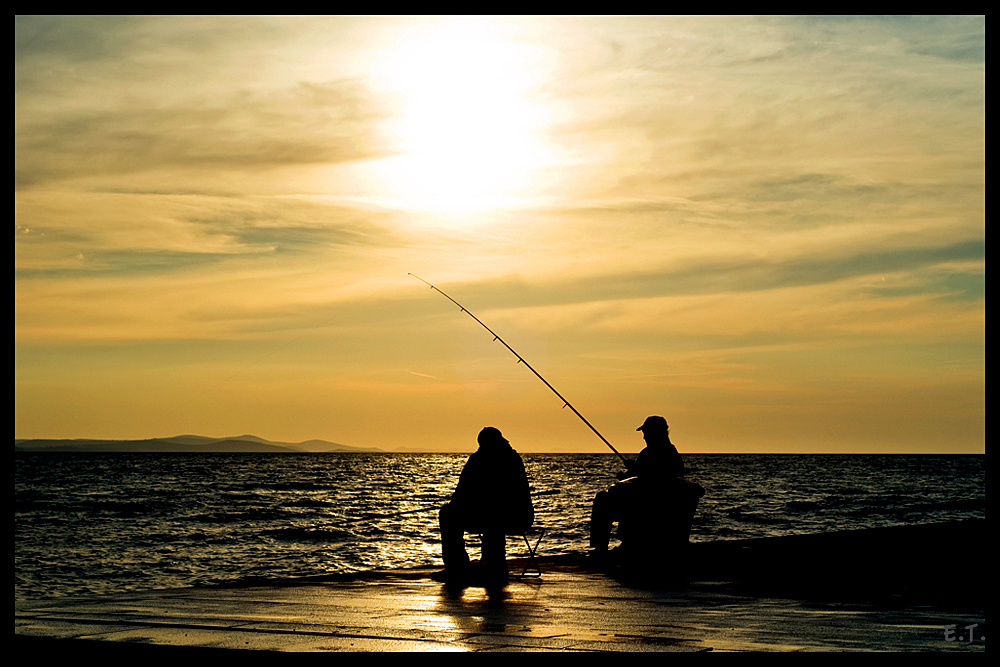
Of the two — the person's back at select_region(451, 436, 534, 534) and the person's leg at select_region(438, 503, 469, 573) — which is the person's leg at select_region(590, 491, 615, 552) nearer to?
the person's back at select_region(451, 436, 534, 534)

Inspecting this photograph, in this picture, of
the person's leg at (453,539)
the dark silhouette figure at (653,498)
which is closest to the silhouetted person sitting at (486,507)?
the person's leg at (453,539)

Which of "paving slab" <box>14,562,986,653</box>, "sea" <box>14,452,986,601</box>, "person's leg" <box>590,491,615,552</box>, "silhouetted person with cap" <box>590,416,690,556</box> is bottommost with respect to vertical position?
"sea" <box>14,452,986,601</box>

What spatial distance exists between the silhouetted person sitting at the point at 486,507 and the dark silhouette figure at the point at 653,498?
0.78 metres

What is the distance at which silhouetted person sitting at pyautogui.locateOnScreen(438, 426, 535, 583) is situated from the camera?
9016 millimetres

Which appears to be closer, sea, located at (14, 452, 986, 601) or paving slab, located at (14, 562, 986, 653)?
paving slab, located at (14, 562, 986, 653)

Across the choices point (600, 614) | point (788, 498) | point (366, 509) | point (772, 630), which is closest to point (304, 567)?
point (600, 614)

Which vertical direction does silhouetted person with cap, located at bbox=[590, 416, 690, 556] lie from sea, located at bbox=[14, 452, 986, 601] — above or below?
above

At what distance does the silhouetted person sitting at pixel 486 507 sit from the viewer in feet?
29.6

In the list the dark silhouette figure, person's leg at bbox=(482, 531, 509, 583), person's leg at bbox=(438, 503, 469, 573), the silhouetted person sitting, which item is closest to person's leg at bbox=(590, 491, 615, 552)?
the dark silhouette figure
